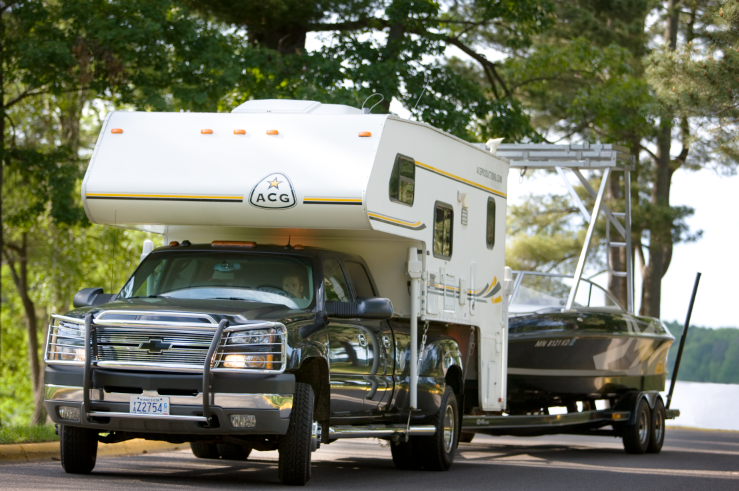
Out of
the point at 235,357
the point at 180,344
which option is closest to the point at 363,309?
the point at 235,357

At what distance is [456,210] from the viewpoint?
12.2m

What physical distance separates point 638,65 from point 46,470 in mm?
25293

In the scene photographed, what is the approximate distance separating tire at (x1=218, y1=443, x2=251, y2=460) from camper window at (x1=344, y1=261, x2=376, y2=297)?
2.56 m

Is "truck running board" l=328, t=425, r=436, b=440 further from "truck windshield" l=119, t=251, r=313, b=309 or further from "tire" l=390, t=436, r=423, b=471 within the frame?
"truck windshield" l=119, t=251, r=313, b=309

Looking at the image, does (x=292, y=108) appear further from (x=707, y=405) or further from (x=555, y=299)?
(x=707, y=405)

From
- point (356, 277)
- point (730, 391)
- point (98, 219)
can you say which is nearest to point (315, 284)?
point (356, 277)

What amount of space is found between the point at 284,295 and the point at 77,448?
7.40 feet

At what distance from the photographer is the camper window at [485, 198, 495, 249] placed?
43.6 feet

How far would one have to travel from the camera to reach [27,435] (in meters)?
12.3

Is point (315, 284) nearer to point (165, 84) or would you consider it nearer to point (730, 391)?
point (165, 84)

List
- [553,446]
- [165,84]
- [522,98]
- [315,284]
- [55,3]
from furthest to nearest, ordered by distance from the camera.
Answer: [522,98] → [55,3] → [165,84] → [553,446] → [315,284]

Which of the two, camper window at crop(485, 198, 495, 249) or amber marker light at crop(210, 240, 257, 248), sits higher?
camper window at crop(485, 198, 495, 249)

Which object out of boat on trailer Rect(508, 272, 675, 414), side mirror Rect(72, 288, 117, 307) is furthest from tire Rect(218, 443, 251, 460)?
boat on trailer Rect(508, 272, 675, 414)

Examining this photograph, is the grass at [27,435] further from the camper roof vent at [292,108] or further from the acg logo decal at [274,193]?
the camper roof vent at [292,108]
